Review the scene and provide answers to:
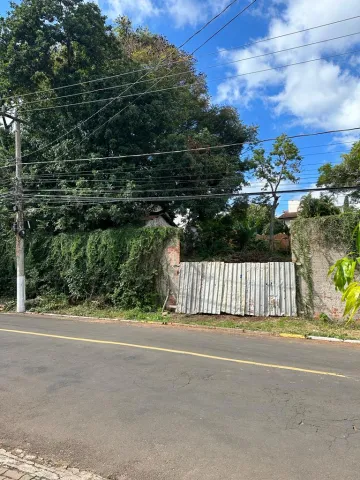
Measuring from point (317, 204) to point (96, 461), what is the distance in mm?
12503

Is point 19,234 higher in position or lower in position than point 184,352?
higher

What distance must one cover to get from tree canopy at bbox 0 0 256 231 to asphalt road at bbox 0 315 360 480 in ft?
35.2

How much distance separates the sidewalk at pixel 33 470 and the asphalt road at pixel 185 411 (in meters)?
0.13

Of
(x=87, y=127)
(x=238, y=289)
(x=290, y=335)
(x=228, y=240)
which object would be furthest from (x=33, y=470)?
(x=228, y=240)

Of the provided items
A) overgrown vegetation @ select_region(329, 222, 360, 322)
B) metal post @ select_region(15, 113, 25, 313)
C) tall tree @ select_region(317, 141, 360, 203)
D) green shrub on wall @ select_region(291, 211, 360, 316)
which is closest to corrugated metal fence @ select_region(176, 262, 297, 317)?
green shrub on wall @ select_region(291, 211, 360, 316)

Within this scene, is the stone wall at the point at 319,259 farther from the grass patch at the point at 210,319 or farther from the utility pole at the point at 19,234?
the utility pole at the point at 19,234

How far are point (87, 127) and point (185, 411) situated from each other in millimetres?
17012

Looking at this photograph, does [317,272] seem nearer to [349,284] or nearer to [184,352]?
[184,352]

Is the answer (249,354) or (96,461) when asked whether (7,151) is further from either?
(96,461)

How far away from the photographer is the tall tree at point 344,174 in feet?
71.5

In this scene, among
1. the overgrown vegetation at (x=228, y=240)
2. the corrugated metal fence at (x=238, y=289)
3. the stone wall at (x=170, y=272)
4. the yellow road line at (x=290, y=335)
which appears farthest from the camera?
the overgrown vegetation at (x=228, y=240)

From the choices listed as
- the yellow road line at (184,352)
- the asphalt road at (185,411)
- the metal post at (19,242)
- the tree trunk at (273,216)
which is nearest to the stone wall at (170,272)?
the yellow road line at (184,352)

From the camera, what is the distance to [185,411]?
4.90m

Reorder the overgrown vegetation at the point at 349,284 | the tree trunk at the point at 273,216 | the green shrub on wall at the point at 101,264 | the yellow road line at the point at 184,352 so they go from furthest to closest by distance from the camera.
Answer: the tree trunk at the point at 273,216
the green shrub on wall at the point at 101,264
the yellow road line at the point at 184,352
the overgrown vegetation at the point at 349,284
